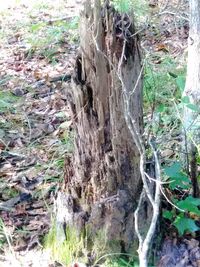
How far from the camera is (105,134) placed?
229 cm

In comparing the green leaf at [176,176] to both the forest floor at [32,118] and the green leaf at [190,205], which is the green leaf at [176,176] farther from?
the forest floor at [32,118]

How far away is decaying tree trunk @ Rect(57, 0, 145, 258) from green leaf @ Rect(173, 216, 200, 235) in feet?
0.68

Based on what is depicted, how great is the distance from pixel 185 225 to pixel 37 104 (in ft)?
6.82

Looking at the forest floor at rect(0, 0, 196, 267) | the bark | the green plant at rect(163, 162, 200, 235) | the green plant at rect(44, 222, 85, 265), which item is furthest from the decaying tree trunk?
the bark

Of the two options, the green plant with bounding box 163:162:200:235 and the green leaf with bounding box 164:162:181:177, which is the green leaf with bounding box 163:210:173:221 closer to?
the green plant with bounding box 163:162:200:235

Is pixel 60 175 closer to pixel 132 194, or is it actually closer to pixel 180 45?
pixel 132 194

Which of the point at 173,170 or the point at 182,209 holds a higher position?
the point at 173,170

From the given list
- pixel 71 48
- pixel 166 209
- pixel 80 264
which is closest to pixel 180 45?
pixel 71 48

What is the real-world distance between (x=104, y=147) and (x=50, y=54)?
9.47 feet

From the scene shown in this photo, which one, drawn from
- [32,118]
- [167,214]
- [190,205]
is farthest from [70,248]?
[32,118]

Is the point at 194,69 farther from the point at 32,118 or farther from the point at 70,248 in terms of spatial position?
the point at 32,118

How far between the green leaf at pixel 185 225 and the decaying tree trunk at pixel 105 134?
0.21m

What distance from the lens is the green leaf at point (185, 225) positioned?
2348 mm

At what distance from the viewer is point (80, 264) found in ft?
7.59
